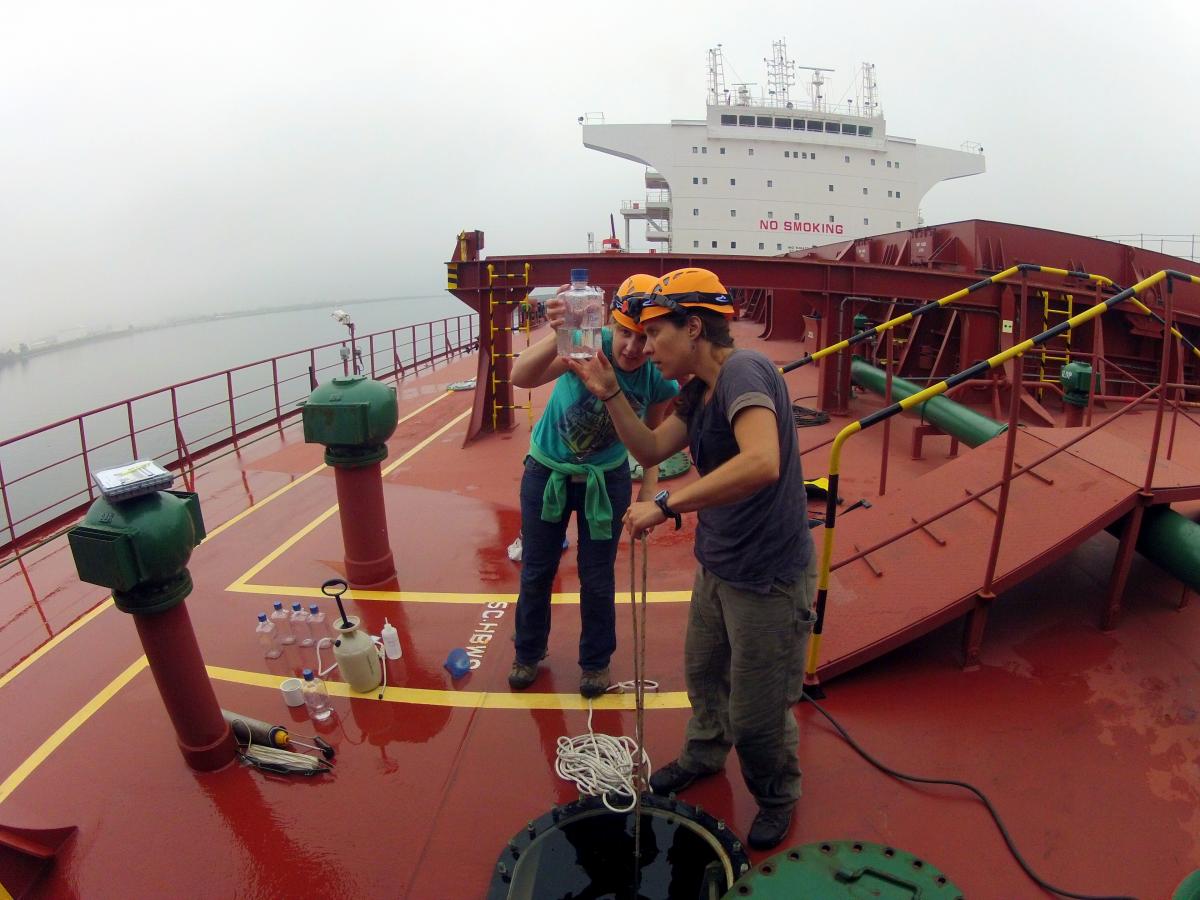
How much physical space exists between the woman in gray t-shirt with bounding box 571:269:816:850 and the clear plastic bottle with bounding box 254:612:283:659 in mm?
2788

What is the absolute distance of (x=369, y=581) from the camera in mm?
5023

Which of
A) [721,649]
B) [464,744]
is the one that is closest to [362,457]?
[464,744]

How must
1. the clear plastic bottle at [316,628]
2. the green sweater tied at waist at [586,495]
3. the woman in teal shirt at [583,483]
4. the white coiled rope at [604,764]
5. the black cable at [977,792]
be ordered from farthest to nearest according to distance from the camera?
the clear plastic bottle at [316,628]
the green sweater tied at waist at [586,495]
the woman in teal shirt at [583,483]
the white coiled rope at [604,764]
the black cable at [977,792]

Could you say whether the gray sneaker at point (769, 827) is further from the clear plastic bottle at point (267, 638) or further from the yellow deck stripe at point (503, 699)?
the clear plastic bottle at point (267, 638)

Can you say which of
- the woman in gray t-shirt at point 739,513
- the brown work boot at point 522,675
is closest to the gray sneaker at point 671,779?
the woman in gray t-shirt at point 739,513

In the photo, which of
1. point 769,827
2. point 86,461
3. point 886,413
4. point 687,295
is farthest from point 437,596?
point 86,461

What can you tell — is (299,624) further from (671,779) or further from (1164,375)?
(1164,375)

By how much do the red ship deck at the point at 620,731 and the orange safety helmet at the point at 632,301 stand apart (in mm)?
1964

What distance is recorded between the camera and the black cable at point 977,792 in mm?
2363

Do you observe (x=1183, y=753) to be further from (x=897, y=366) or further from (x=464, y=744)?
(x=897, y=366)

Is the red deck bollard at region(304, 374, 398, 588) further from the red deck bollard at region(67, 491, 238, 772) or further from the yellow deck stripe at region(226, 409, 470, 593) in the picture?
the red deck bollard at region(67, 491, 238, 772)

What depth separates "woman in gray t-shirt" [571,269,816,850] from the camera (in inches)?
82.7

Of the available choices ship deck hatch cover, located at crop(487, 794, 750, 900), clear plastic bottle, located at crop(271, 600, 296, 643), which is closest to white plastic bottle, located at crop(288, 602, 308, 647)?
clear plastic bottle, located at crop(271, 600, 296, 643)

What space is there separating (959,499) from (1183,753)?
162 centimetres
